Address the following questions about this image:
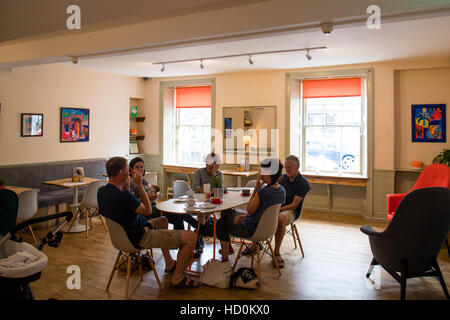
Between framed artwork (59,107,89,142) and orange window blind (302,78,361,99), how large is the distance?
15.1 ft

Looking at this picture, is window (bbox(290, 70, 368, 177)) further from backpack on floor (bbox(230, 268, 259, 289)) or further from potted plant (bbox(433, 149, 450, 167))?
backpack on floor (bbox(230, 268, 259, 289))

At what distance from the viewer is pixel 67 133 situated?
682 centimetres

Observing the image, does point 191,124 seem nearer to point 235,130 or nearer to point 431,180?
point 235,130

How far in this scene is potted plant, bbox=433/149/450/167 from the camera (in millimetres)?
5688

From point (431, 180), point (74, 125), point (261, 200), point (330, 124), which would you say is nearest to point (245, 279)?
point (261, 200)

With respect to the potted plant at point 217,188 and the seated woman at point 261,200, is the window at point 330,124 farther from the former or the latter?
the seated woman at point 261,200

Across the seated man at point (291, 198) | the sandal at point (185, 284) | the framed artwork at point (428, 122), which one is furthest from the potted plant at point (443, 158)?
the sandal at point (185, 284)

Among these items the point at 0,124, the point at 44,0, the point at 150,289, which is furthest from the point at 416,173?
the point at 0,124

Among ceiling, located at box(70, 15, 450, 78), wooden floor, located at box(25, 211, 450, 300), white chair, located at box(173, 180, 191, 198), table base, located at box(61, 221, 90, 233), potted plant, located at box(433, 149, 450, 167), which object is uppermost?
ceiling, located at box(70, 15, 450, 78)

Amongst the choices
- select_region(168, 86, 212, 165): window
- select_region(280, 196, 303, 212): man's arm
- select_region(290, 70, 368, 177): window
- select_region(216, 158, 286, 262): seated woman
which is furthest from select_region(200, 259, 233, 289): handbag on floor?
select_region(168, 86, 212, 165): window

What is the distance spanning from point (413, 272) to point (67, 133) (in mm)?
6288

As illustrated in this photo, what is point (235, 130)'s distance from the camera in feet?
24.6

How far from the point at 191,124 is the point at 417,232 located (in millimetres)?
6133

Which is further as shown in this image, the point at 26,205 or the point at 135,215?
the point at 26,205
